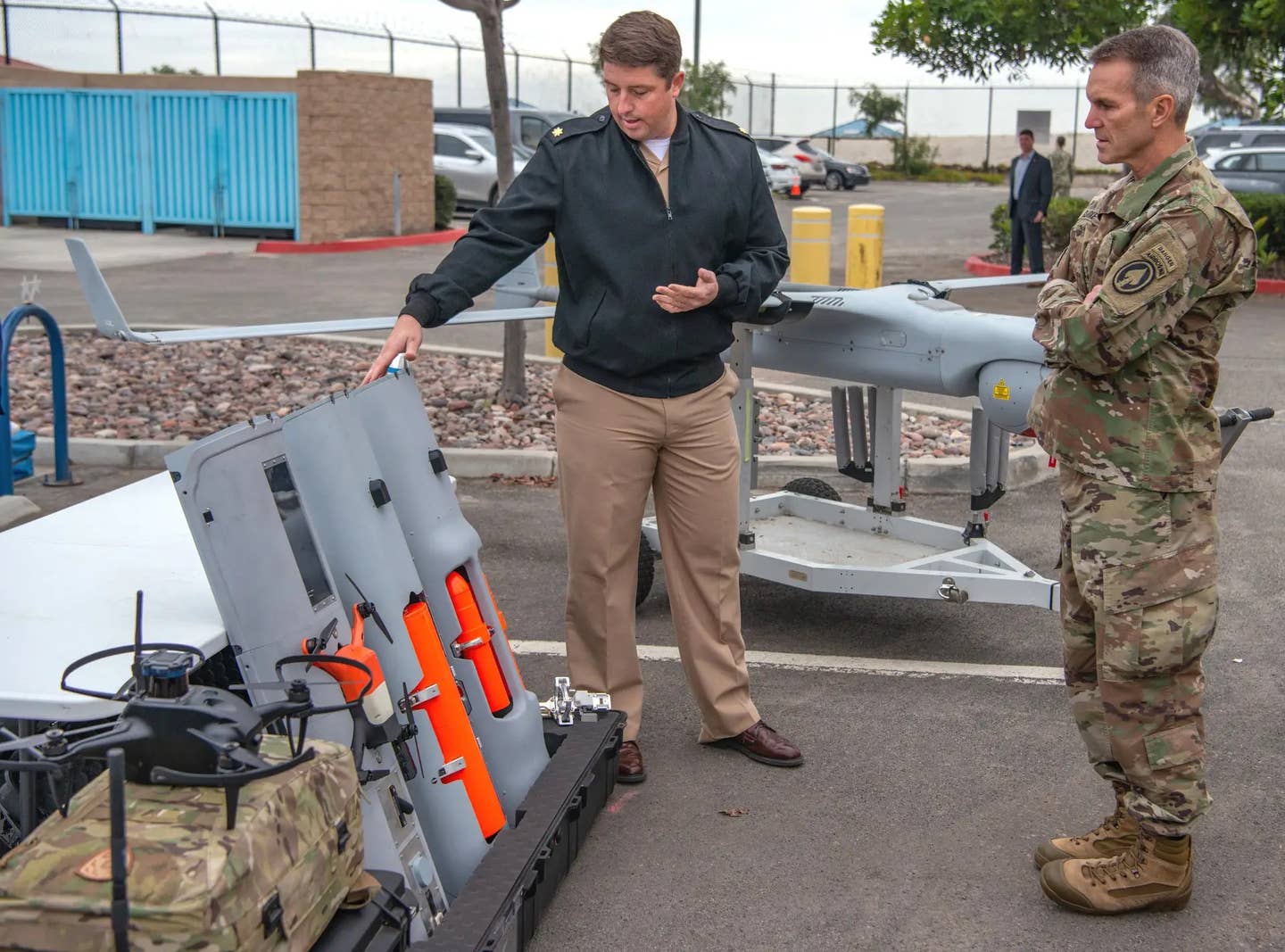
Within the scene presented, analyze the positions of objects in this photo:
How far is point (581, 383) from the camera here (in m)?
3.78

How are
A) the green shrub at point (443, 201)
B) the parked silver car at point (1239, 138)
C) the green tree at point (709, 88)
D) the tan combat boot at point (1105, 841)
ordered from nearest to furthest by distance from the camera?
the tan combat boot at point (1105, 841), the green shrub at point (443, 201), the parked silver car at point (1239, 138), the green tree at point (709, 88)

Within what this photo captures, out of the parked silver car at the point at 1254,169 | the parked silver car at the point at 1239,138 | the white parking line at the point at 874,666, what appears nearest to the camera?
the white parking line at the point at 874,666

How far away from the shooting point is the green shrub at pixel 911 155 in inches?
1646

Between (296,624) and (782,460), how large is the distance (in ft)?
16.0

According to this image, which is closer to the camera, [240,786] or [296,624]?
[240,786]

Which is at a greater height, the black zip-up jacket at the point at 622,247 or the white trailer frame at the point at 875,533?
the black zip-up jacket at the point at 622,247

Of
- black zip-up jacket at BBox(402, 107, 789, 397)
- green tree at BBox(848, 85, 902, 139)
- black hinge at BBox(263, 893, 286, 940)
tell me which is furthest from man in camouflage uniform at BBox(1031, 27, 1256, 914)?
green tree at BBox(848, 85, 902, 139)

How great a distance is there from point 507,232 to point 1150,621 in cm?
185

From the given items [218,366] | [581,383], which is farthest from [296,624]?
[218,366]

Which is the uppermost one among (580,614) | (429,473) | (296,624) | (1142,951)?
(429,473)

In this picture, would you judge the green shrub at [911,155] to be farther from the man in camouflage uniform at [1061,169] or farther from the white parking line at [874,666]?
the white parking line at [874,666]

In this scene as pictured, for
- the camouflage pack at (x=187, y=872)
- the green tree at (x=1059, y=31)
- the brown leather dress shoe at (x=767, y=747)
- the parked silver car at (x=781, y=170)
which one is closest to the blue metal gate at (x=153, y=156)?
the green tree at (x=1059, y=31)

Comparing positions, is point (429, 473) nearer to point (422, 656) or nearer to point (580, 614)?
point (422, 656)

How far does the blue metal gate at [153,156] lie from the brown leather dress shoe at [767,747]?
16.1 metres
